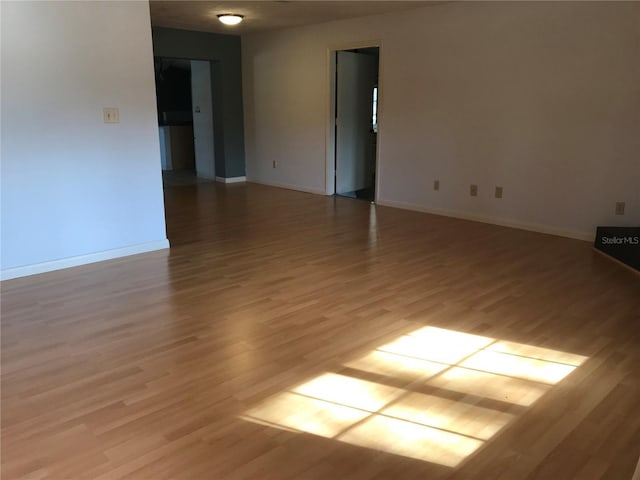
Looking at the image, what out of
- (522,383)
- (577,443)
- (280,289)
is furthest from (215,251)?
Answer: (577,443)

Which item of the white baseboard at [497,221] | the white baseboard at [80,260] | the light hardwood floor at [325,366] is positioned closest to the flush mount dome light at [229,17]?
the white baseboard at [497,221]

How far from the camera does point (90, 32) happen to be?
3869mm

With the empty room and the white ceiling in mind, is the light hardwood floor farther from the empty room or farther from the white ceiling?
the white ceiling

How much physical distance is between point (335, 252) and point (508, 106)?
7.72 feet

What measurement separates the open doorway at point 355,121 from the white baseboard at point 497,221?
66cm

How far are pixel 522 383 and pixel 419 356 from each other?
0.50m

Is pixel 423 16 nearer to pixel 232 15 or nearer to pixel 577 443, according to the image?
pixel 232 15

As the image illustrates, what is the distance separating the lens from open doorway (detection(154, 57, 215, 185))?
28.0 ft

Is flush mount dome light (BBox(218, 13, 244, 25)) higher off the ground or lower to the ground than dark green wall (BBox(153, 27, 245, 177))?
higher

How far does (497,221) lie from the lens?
545 cm

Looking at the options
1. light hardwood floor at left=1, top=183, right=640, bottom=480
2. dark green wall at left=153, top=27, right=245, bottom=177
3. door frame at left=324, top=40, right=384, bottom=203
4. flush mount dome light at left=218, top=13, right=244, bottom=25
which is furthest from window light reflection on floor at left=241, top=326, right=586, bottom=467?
dark green wall at left=153, top=27, right=245, bottom=177

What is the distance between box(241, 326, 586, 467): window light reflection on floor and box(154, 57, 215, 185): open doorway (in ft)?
21.4

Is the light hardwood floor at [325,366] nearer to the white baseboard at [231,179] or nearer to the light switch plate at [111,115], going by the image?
the light switch plate at [111,115]

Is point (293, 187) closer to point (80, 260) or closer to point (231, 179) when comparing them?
point (231, 179)
